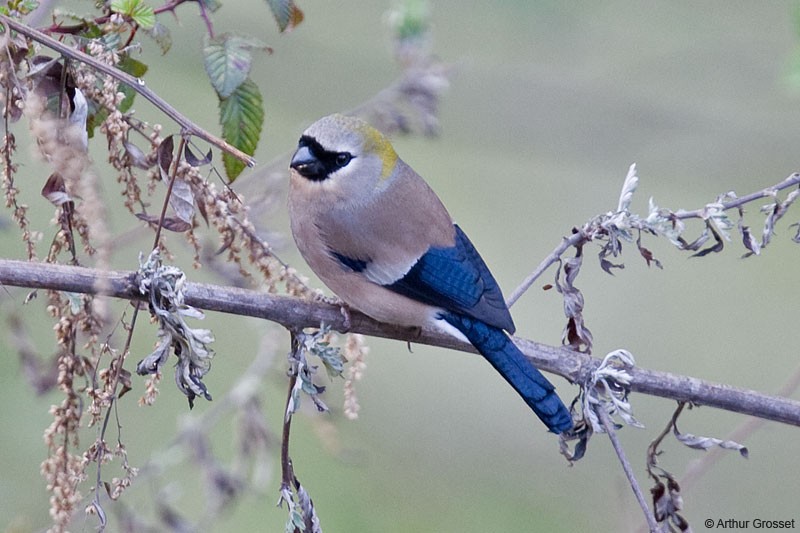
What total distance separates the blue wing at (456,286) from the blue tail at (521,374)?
2.5 inches

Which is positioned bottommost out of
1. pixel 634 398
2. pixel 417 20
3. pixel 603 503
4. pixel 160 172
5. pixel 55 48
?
pixel 603 503

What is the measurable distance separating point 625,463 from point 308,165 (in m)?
1.48

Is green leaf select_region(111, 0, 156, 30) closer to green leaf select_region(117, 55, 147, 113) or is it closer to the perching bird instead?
green leaf select_region(117, 55, 147, 113)

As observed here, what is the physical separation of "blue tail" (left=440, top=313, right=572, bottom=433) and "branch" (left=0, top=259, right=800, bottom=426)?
0.24 ft

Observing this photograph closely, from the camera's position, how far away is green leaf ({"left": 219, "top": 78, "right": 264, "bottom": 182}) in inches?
93.3

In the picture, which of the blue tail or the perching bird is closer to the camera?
the blue tail

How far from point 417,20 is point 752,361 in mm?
4231

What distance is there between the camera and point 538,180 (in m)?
7.40

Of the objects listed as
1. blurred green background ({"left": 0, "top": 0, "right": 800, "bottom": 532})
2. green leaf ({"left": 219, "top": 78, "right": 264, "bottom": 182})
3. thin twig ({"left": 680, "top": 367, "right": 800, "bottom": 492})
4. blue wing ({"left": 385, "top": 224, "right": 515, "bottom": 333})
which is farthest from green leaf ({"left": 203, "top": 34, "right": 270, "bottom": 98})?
blurred green background ({"left": 0, "top": 0, "right": 800, "bottom": 532})

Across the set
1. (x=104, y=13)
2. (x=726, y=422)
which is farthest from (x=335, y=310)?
(x=726, y=422)

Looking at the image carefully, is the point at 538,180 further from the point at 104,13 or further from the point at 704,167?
the point at 104,13

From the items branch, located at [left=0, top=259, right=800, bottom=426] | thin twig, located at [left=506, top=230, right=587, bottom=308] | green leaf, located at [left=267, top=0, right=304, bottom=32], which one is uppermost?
green leaf, located at [left=267, top=0, right=304, bottom=32]

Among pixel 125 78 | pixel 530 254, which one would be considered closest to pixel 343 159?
pixel 125 78

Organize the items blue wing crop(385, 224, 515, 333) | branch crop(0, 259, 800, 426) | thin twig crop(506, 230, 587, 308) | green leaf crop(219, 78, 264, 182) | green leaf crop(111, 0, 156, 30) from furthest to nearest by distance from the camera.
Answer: blue wing crop(385, 224, 515, 333) → thin twig crop(506, 230, 587, 308) → green leaf crop(219, 78, 264, 182) → green leaf crop(111, 0, 156, 30) → branch crop(0, 259, 800, 426)
